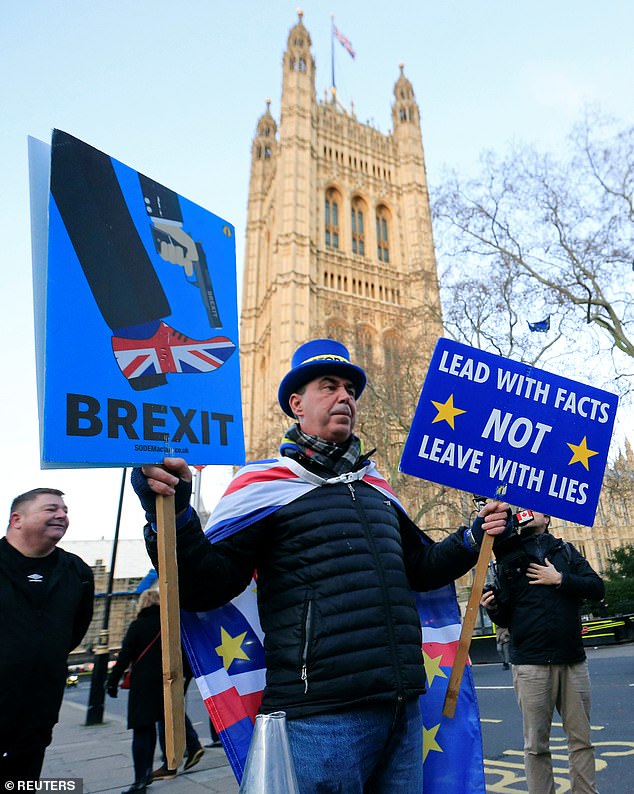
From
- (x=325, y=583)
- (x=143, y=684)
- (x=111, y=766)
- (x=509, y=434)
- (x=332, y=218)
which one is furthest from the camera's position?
(x=332, y=218)

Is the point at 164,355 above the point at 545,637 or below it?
above

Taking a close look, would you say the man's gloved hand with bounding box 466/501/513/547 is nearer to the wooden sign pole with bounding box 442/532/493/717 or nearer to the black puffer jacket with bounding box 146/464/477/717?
the wooden sign pole with bounding box 442/532/493/717

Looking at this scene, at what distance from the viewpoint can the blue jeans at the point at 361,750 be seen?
1.60m

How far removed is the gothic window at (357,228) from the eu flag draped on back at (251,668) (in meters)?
47.2

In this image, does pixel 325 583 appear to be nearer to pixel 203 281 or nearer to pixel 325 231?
pixel 203 281

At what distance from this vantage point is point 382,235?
161 feet

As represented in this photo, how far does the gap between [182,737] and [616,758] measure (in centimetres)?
397

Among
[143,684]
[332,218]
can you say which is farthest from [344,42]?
[143,684]

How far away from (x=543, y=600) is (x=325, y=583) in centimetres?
208

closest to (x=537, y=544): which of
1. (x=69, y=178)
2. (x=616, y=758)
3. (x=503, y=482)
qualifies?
(x=503, y=482)

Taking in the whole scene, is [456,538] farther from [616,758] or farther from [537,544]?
[616,758]

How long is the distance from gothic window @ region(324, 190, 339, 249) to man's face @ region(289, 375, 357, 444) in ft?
150

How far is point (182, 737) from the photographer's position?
149 centimetres

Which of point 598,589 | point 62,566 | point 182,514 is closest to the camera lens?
point 182,514
